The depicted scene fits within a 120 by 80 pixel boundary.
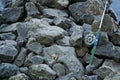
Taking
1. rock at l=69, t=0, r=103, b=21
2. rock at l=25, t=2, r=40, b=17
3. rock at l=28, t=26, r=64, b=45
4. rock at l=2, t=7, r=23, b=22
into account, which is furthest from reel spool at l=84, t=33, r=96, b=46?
rock at l=2, t=7, r=23, b=22

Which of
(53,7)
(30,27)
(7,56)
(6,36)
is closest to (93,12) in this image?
(53,7)

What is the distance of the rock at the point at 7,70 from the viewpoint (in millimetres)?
4453

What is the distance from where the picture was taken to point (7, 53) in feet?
15.8

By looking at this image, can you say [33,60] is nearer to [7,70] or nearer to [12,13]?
[7,70]

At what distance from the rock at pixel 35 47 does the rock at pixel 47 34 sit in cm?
13

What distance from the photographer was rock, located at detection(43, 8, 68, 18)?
6.36 m

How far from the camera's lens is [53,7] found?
687cm

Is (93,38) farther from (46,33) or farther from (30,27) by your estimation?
(30,27)

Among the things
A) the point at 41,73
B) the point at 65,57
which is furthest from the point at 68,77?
the point at 65,57

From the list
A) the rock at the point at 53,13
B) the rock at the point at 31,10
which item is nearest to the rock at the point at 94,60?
the rock at the point at 53,13

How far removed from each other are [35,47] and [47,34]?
32cm

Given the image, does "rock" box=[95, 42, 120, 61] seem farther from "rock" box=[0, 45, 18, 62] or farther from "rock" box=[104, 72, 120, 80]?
"rock" box=[0, 45, 18, 62]

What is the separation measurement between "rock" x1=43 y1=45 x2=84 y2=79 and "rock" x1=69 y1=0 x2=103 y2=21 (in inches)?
54.4

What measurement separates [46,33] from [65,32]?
484 mm
